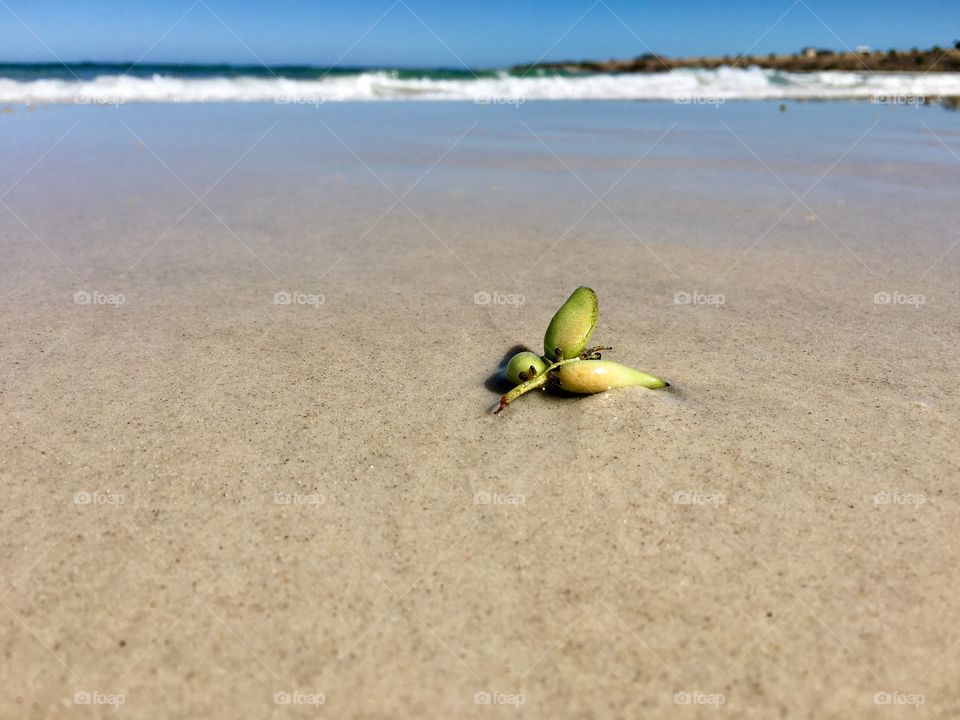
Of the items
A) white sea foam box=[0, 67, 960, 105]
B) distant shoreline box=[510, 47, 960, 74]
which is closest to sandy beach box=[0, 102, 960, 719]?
white sea foam box=[0, 67, 960, 105]

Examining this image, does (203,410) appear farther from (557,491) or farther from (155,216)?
(155,216)

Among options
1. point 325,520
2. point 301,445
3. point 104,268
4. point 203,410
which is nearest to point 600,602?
point 325,520

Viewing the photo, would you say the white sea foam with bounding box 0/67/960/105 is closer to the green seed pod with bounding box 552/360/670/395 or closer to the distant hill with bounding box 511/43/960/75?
the distant hill with bounding box 511/43/960/75

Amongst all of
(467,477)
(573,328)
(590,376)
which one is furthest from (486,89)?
(467,477)

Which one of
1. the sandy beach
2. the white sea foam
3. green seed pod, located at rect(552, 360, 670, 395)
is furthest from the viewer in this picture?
the white sea foam

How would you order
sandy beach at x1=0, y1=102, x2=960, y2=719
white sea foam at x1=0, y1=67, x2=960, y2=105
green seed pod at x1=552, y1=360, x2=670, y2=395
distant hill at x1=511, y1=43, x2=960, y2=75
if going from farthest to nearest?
distant hill at x1=511, y1=43, x2=960, y2=75 < white sea foam at x1=0, y1=67, x2=960, y2=105 < green seed pod at x1=552, y1=360, x2=670, y2=395 < sandy beach at x1=0, y1=102, x2=960, y2=719

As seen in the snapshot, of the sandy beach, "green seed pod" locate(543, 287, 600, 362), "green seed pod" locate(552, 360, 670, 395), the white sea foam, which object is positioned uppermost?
the white sea foam
